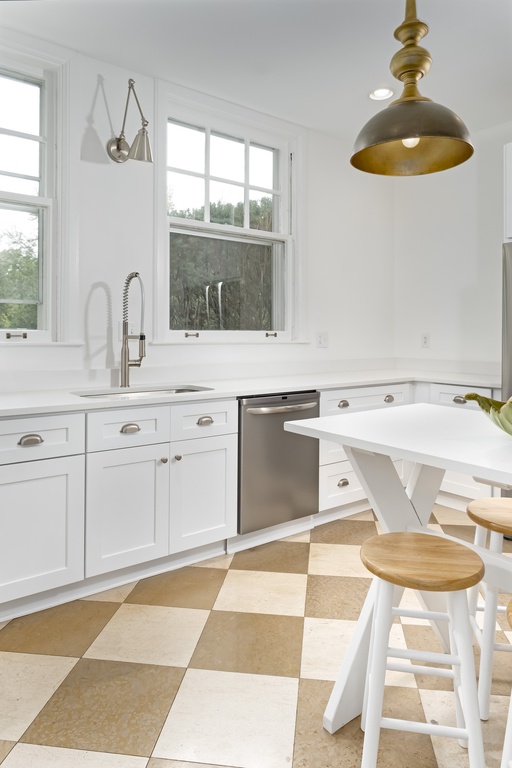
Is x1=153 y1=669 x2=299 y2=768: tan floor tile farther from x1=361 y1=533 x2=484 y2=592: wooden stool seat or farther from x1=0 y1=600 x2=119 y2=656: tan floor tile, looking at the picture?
x1=361 y1=533 x2=484 y2=592: wooden stool seat

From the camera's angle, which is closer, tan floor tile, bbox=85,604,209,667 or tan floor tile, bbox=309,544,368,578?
tan floor tile, bbox=85,604,209,667

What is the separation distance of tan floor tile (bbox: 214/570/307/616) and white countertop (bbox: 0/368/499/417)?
35.8 inches

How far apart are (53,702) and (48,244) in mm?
2129

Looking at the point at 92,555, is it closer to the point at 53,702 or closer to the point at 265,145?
the point at 53,702

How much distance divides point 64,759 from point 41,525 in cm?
93

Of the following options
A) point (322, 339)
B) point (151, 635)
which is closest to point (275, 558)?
point (151, 635)

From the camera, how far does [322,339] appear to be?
3928 millimetres

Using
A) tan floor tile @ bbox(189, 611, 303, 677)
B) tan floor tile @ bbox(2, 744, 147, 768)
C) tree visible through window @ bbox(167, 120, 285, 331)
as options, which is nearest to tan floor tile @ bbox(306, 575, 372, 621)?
tan floor tile @ bbox(189, 611, 303, 677)

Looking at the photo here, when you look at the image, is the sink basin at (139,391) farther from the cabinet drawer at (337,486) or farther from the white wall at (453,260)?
the white wall at (453,260)

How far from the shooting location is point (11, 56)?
8.57 ft

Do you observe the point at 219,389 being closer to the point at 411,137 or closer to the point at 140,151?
the point at 140,151

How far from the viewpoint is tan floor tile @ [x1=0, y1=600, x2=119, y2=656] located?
198 cm

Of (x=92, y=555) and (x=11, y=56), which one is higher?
(x=11, y=56)

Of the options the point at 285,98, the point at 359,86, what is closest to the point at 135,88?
the point at 285,98
